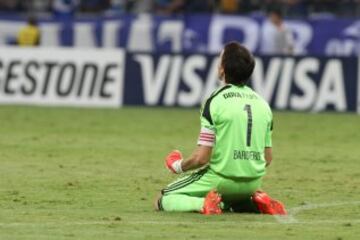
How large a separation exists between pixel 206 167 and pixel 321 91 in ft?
52.0

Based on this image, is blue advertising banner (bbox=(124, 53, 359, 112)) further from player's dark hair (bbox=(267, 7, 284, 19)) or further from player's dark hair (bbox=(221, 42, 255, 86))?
player's dark hair (bbox=(221, 42, 255, 86))

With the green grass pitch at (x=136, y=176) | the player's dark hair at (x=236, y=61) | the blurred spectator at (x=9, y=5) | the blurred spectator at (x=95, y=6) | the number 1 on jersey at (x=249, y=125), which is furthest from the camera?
the blurred spectator at (x=9, y=5)

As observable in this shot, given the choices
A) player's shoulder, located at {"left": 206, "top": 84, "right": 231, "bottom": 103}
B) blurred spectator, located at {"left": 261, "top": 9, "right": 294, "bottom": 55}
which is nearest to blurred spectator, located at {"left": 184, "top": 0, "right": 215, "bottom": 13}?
blurred spectator, located at {"left": 261, "top": 9, "right": 294, "bottom": 55}

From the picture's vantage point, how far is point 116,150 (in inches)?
728

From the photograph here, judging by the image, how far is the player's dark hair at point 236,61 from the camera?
10.9 m

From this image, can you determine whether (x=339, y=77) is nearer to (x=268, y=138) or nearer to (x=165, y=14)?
(x=165, y=14)

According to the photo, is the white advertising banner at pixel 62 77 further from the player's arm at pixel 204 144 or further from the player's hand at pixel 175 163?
the player's arm at pixel 204 144

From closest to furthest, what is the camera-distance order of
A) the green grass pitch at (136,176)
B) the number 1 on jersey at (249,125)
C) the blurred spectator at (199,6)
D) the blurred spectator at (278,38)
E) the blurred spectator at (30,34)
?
the green grass pitch at (136,176)
the number 1 on jersey at (249,125)
the blurred spectator at (278,38)
the blurred spectator at (30,34)
the blurred spectator at (199,6)

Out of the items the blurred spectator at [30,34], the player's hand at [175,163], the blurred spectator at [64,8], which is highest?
the player's hand at [175,163]

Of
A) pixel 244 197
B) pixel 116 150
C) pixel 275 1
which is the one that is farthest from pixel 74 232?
pixel 275 1

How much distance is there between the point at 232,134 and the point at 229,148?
0.13 meters

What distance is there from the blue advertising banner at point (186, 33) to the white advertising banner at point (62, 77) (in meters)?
4.59

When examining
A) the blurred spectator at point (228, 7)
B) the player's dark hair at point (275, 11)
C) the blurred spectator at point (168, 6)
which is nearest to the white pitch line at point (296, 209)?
the player's dark hair at point (275, 11)

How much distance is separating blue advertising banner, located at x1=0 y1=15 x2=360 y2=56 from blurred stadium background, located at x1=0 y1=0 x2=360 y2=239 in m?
0.04
